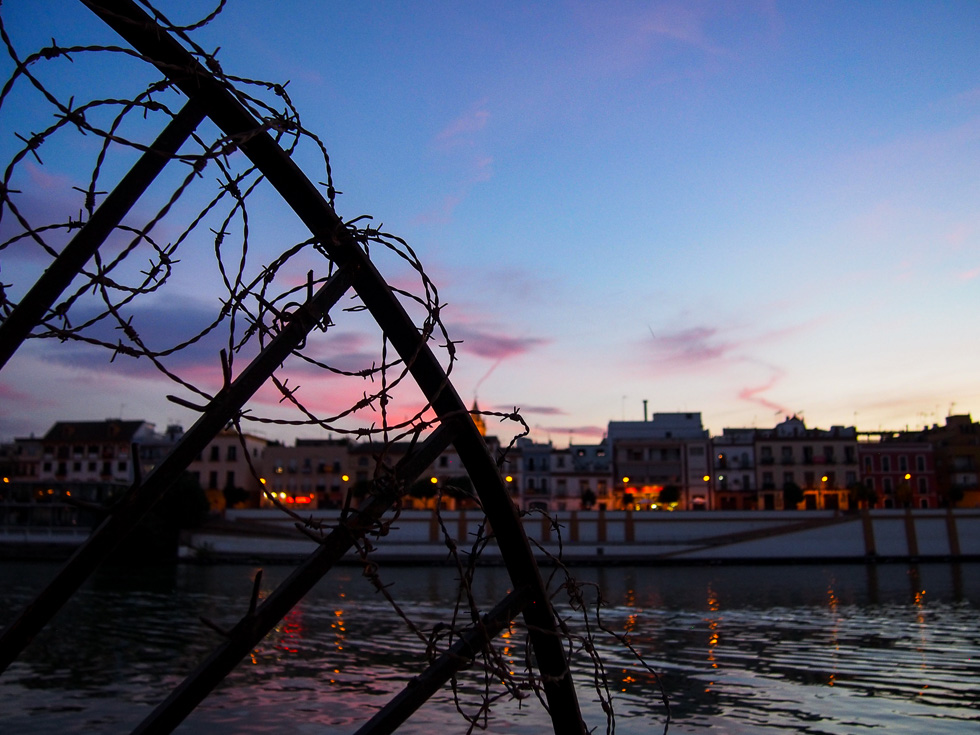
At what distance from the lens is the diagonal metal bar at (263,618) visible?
6.00ft

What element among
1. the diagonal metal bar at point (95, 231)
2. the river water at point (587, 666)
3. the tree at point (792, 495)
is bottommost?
the river water at point (587, 666)

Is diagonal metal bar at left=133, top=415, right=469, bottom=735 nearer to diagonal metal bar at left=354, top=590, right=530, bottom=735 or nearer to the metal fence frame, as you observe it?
the metal fence frame

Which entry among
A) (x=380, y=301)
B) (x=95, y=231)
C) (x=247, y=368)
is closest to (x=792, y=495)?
(x=380, y=301)

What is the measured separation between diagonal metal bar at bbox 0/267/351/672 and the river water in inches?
47.0

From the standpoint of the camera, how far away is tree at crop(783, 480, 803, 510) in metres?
53.6

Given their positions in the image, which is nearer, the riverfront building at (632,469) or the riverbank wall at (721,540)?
the riverbank wall at (721,540)

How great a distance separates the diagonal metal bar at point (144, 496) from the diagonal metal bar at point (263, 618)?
0.30 m

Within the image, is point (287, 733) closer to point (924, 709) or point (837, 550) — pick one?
point (924, 709)

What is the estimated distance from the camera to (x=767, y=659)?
1151 centimetres

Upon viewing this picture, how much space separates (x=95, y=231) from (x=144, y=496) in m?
0.55

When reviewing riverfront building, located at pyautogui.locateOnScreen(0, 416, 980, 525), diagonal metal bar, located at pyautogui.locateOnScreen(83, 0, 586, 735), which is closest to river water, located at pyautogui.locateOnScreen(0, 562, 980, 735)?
diagonal metal bar, located at pyautogui.locateOnScreen(83, 0, 586, 735)

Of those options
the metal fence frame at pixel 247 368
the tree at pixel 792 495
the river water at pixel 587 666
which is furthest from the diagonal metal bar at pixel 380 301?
the tree at pixel 792 495

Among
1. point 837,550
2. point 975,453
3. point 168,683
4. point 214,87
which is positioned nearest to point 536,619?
point 214,87

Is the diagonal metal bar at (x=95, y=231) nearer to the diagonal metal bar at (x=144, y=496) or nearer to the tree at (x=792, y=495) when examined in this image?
the diagonal metal bar at (x=144, y=496)
